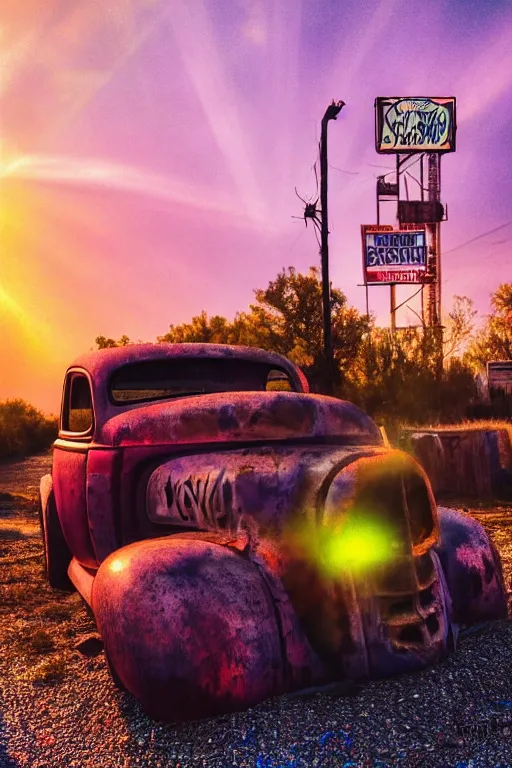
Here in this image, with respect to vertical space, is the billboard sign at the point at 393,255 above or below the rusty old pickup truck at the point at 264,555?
above

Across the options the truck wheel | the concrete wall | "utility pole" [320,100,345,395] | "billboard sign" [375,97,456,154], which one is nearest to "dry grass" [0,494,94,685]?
the truck wheel

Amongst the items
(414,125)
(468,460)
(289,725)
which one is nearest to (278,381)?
(289,725)

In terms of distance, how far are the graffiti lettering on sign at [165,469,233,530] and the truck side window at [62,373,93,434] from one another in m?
1.19

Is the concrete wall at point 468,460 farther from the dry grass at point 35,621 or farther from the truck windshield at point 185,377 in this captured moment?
the truck windshield at point 185,377

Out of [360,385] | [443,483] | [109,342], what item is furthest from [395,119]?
[443,483]

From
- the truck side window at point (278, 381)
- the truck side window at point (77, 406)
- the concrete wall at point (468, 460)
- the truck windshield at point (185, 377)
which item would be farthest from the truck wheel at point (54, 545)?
the concrete wall at point (468, 460)

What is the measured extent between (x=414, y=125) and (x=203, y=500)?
126 feet

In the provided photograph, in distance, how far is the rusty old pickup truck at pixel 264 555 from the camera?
2562 millimetres

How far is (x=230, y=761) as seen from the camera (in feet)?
7.97

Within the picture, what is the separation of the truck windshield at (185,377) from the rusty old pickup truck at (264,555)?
0.58m

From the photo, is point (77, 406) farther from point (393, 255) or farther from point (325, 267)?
point (393, 255)

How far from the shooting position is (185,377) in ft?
14.1

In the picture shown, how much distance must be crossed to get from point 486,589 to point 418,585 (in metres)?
0.97

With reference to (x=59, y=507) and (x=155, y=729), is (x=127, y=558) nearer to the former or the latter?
(x=155, y=729)
